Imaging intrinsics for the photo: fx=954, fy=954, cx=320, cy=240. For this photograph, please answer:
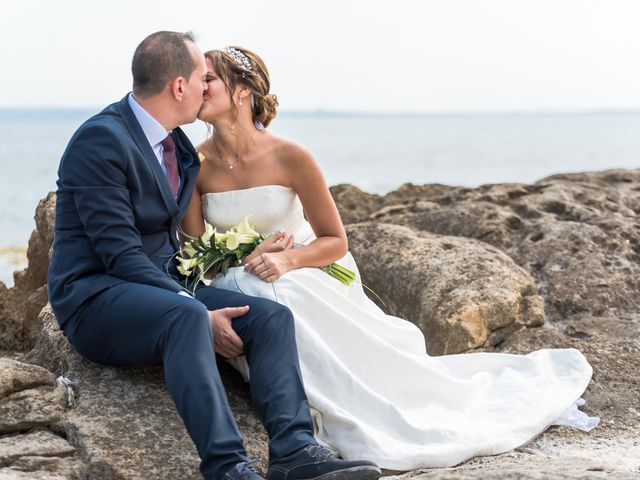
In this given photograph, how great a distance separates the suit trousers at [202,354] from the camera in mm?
3641

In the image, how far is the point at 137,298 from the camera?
13.2ft

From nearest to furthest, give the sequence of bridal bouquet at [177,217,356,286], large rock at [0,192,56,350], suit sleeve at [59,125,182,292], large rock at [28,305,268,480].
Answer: large rock at [28,305,268,480] → suit sleeve at [59,125,182,292] → bridal bouquet at [177,217,356,286] → large rock at [0,192,56,350]

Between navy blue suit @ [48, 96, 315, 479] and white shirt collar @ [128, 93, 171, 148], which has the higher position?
white shirt collar @ [128, 93, 171, 148]

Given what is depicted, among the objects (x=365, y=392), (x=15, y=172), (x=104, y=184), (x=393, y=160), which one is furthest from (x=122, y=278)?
(x=393, y=160)

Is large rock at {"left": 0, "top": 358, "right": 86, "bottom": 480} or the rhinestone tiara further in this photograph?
the rhinestone tiara

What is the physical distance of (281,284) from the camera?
15.2ft

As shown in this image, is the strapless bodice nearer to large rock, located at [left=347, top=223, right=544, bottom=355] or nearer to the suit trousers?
the suit trousers

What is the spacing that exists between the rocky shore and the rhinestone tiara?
64.1 inches

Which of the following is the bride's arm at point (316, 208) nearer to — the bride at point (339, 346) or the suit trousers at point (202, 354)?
the bride at point (339, 346)

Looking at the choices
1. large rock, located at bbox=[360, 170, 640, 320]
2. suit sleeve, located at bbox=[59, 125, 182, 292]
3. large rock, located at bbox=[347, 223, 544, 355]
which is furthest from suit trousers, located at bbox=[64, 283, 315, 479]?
large rock, located at bbox=[360, 170, 640, 320]

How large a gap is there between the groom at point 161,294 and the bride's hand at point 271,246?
0.33 meters

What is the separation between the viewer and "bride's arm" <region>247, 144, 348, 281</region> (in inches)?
195

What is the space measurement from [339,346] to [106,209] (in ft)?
4.32

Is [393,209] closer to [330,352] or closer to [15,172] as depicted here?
[330,352]
